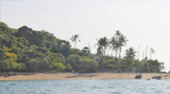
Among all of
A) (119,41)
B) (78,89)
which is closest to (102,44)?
(119,41)

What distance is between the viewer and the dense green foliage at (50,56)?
96625mm

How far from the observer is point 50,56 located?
10956 centimetres

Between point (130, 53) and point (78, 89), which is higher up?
point (130, 53)

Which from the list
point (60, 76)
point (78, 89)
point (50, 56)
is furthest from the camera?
point (50, 56)

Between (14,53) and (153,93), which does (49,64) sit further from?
(153,93)

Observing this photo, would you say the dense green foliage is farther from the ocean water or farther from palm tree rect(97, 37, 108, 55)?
the ocean water

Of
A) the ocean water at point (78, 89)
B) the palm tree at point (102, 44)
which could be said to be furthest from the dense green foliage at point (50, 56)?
the ocean water at point (78, 89)

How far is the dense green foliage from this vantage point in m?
96.6

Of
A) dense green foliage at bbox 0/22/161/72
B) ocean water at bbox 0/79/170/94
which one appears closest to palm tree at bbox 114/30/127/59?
dense green foliage at bbox 0/22/161/72

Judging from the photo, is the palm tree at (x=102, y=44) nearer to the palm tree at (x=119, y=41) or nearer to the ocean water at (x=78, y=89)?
the palm tree at (x=119, y=41)

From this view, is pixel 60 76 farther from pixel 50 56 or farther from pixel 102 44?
pixel 102 44

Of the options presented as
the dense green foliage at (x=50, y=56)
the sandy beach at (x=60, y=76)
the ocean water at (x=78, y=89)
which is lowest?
the ocean water at (x=78, y=89)

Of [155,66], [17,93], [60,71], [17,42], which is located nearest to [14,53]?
[17,42]

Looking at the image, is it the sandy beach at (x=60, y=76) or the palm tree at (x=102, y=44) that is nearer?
the sandy beach at (x=60, y=76)
